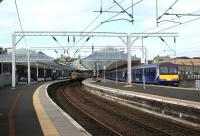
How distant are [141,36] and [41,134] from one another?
48.6 metres

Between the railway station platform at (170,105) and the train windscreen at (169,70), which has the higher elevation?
the train windscreen at (169,70)

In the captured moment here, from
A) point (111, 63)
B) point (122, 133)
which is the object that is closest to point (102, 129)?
point (122, 133)

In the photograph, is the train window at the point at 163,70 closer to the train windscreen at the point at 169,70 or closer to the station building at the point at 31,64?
the train windscreen at the point at 169,70

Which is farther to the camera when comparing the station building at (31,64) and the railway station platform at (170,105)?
the station building at (31,64)

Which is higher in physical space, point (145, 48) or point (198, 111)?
point (145, 48)

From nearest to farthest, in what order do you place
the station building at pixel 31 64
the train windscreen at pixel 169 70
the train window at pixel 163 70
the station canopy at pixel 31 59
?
the train window at pixel 163 70
the train windscreen at pixel 169 70
the station building at pixel 31 64
the station canopy at pixel 31 59

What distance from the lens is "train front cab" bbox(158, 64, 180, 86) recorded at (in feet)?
181

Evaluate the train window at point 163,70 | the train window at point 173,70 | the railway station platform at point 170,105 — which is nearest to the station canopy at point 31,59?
the train window at point 173,70

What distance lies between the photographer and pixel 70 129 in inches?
682

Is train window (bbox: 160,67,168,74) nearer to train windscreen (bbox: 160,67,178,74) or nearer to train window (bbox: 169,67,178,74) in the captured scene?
train windscreen (bbox: 160,67,178,74)

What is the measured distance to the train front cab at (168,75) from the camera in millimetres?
55281

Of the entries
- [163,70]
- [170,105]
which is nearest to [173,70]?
[163,70]

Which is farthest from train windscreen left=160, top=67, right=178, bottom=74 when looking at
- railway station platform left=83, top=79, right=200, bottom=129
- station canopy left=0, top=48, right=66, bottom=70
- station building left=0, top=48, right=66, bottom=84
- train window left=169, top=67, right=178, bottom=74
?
station canopy left=0, top=48, right=66, bottom=70

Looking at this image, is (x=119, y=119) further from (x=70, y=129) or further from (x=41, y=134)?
(x=41, y=134)
